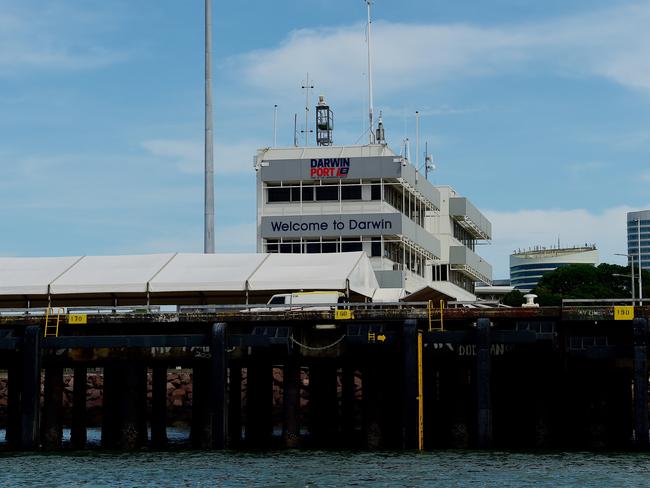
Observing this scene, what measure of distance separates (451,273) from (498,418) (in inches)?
2632

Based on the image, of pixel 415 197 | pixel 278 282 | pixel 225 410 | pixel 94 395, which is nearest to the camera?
pixel 225 410

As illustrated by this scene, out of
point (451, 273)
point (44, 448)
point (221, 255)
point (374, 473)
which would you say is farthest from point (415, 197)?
point (374, 473)

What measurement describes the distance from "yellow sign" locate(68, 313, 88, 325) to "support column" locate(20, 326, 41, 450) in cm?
114

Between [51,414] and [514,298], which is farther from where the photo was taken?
[514,298]

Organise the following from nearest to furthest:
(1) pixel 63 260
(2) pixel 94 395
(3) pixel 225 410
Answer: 1. (3) pixel 225 410
2. (1) pixel 63 260
3. (2) pixel 94 395

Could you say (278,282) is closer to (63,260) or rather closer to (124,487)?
(63,260)

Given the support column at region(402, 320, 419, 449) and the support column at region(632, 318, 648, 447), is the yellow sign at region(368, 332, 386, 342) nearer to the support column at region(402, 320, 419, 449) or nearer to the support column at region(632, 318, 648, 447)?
the support column at region(402, 320, 419, 449)

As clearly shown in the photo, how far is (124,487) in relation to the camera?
37.9 m

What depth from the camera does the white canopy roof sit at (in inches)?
2197

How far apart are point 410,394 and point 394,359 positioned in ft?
10.8

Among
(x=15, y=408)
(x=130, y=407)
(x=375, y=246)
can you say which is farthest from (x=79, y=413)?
(x=375, y=246)

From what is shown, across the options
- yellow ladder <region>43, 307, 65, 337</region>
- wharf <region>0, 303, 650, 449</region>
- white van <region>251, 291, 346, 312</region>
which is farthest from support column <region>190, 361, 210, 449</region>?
yellow ladder <region>43, 307, 65, 337</region>

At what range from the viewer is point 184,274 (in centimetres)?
5706

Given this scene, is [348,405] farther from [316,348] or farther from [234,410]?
[316,348]
